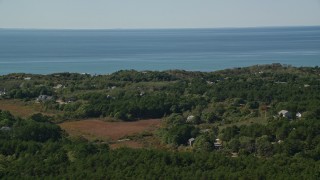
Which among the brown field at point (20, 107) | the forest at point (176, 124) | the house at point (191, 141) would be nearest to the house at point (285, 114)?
the forest at point (176, 124)

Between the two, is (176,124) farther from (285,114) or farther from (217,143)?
(285,114)

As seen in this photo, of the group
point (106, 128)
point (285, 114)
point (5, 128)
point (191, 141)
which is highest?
point (285, 114)

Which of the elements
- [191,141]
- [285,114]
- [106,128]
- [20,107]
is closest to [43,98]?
[20,107]

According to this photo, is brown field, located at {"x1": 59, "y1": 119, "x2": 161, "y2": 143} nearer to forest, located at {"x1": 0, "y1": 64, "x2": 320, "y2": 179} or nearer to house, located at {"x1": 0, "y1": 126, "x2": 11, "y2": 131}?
forest, located at {"x1": 0, "y1": 64, "x2": 320, "y2": 179}

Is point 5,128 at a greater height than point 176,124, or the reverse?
point 5,128

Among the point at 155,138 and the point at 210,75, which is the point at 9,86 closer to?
the point at 210,75

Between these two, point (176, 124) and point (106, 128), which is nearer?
point (176, 124)

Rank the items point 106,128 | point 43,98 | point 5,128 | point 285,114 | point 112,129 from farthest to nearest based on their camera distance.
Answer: point 43,98, point 106,128, point 112,129, point 285,114, point 5,128

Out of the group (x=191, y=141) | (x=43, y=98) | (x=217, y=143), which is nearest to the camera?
(x=217, y=143)
